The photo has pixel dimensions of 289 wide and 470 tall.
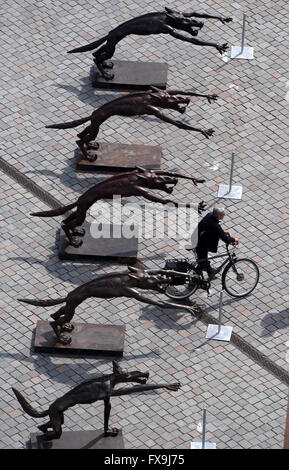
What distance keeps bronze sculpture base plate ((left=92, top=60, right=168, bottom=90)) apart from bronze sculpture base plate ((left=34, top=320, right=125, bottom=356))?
826 cm

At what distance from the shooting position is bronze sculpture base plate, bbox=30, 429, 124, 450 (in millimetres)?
32344

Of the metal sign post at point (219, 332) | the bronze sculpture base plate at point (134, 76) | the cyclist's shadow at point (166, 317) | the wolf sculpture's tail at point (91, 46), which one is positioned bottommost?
the metal sign post at point (219, 332)

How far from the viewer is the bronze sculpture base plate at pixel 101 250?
1438 inches

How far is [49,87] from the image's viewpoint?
41219 millimetres

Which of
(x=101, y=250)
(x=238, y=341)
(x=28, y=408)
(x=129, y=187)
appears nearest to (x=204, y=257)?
(x=238, y=341)

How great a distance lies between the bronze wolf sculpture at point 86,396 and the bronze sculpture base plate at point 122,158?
24.3 feet

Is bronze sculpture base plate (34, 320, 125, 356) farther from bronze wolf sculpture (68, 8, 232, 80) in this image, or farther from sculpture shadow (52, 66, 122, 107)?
bronze wolf sculpture (68, 8, 232, 80)

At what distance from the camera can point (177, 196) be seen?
38.3 metres

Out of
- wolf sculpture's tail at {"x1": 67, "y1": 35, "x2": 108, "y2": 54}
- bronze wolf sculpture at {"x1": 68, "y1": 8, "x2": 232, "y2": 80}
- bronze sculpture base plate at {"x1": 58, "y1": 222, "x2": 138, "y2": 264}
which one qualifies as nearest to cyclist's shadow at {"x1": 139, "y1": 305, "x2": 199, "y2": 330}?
bronze sculpture base plate at {"x1": 58, "y1": 222, "x2": 138, "y2": 264}

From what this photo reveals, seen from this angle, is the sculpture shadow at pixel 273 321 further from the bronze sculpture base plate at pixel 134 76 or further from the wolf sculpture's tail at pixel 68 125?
the bronze sculpture base plate at pixel 134 76

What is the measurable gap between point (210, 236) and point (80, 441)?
217 inches

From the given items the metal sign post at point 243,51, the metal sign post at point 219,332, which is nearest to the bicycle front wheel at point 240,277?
the metal sign post at point 219,332

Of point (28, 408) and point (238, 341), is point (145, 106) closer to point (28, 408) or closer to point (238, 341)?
point (238, 341)

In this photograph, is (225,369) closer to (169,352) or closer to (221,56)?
(169,352)
